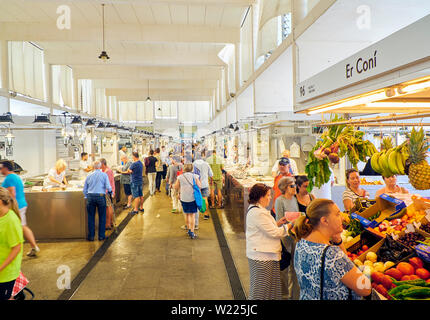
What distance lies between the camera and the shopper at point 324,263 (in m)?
1.87

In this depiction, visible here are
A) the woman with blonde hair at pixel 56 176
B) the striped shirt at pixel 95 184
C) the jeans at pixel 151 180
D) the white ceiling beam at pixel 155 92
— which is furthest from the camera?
the white ceiling beam at pixel 155 92

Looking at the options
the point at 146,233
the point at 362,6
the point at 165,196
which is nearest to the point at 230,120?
the point at 165,196

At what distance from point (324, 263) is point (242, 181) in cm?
550

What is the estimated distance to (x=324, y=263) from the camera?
190 cm

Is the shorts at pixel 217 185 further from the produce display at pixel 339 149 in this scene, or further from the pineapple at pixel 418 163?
the pineapple at pixel 418 163

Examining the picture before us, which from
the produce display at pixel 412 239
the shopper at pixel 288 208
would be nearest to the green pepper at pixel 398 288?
the produce display at pixel 412 239

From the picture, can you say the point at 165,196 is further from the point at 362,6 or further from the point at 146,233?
the point at 362,6

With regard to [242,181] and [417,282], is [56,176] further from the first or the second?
[417,282]

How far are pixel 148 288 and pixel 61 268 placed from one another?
1.66 meters

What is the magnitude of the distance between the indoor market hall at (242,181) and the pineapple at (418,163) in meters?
0.01

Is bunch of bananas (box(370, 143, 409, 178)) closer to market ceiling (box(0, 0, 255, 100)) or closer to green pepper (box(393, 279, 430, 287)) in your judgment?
green pepper (box(393, 279, 430, 287))

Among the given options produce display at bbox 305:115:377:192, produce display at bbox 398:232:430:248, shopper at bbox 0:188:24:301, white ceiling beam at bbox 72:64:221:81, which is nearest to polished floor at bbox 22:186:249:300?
shopper at bbox 0:188:24:301

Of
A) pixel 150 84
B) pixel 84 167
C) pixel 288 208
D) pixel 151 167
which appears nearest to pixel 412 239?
pixel 288 208

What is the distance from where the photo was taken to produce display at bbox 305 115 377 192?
118 inches
